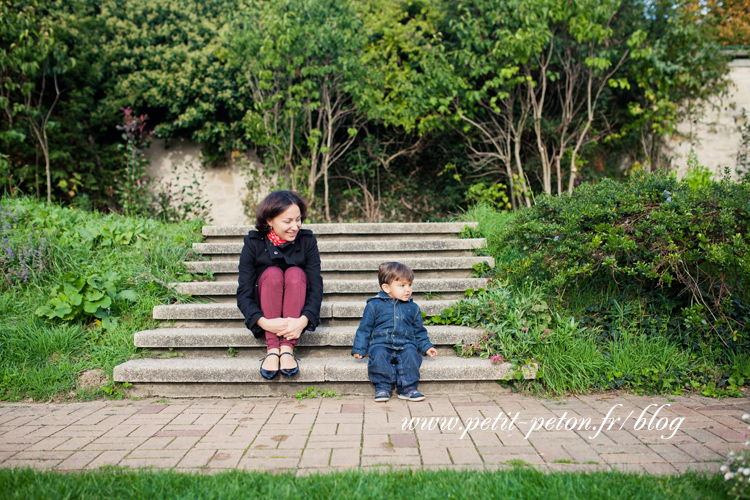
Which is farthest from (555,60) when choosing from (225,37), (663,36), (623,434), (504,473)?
(504,473)

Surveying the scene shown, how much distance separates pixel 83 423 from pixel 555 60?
762 cm

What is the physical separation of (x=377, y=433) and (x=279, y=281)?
137 cm

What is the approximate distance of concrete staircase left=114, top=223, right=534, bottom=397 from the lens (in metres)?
3.41

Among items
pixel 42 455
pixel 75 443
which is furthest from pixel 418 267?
pixel 42 455

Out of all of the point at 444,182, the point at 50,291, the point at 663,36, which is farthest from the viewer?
the point at 444,182

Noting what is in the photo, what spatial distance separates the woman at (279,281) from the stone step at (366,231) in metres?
1.92

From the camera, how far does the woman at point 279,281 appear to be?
344 cm

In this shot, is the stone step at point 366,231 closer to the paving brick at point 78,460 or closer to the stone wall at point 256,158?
the stone wall at point 256,158

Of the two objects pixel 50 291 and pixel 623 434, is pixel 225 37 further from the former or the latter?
pixel 623 434

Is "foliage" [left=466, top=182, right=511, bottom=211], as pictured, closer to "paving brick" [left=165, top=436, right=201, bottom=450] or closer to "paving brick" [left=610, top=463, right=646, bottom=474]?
"paving brick" [left=610, top=463, right=646, bottom=474]

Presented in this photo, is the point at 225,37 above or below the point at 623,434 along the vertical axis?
above

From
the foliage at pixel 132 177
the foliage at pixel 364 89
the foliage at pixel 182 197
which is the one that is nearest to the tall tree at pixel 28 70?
the foliage at pixel 364 89

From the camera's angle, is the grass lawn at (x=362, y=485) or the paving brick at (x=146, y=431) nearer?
the grass lawn at (x=362, y=485)

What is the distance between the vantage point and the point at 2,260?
4.44m
